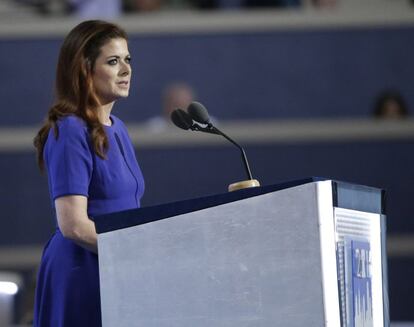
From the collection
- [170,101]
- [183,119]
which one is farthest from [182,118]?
[170,101]

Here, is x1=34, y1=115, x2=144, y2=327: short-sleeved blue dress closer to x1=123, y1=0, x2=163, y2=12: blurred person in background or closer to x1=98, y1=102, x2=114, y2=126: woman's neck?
x1=98, y1=102, x2=114, y2=126: woman's neck

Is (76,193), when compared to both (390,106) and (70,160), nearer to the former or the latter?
(70,160)

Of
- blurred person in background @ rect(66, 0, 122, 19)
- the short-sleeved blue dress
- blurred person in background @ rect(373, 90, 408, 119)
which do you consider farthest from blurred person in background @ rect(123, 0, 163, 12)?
the short-sleeved blue dress

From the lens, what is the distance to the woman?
3.24m

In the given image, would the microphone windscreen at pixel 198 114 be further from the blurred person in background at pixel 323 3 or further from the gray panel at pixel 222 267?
the blurred person in background at pixel 323 3

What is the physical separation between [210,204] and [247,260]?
15 cm

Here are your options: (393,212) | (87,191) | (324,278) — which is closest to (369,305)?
(324,278)

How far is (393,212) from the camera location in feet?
31.7

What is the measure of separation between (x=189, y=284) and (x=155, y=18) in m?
7.10

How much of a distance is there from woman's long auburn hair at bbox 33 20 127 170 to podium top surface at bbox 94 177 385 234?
0.33 m

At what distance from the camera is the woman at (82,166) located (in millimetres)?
3236

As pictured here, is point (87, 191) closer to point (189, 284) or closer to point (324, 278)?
point (189, 284)

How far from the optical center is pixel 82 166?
326 centimetres

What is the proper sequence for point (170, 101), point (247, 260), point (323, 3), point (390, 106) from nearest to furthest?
point (247, 260) < point (170, 101) < point (390, 106) < point (323, 3)
